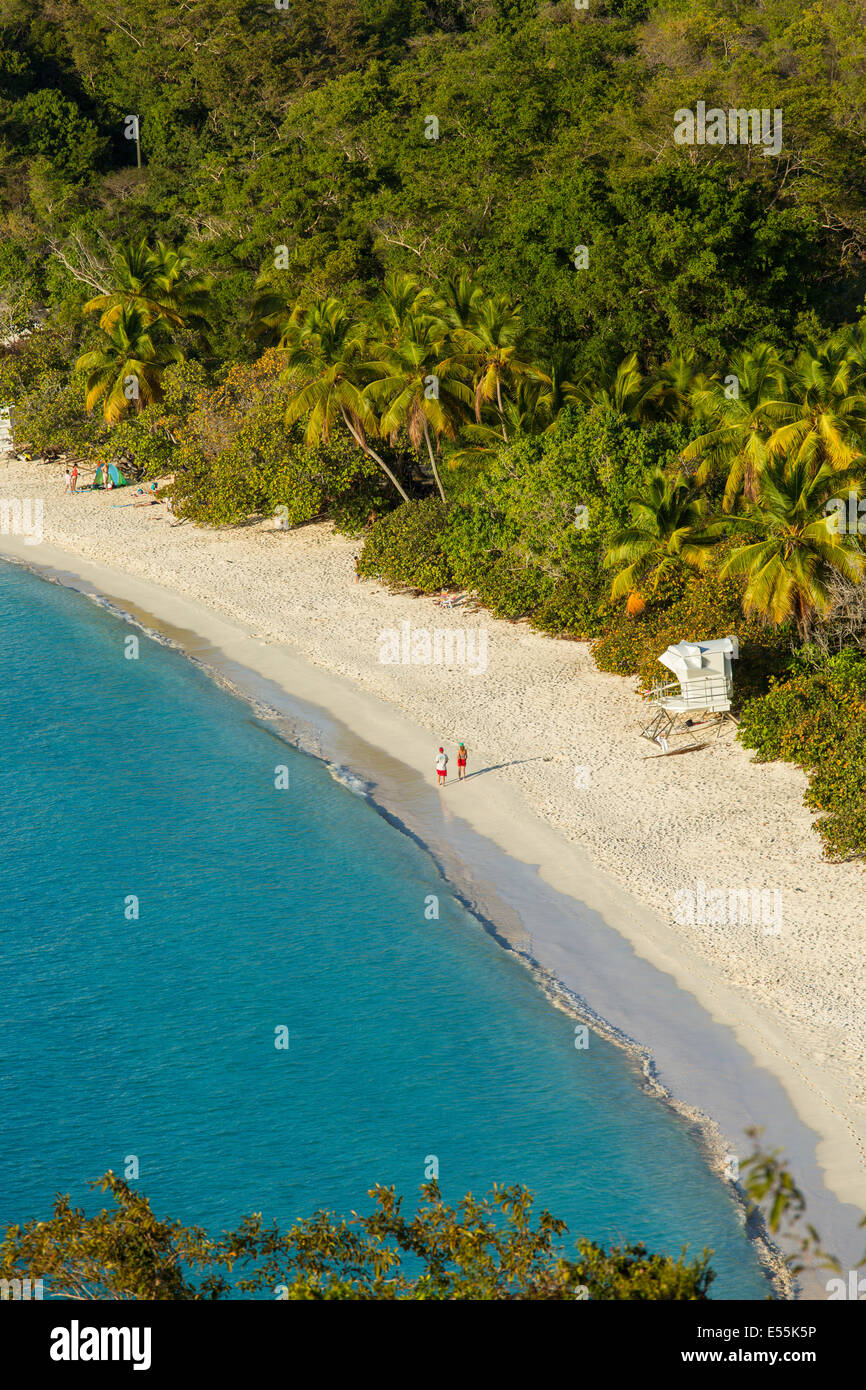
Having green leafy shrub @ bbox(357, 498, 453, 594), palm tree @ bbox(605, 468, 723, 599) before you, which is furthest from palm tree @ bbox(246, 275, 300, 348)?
palm tree @ bbox(605, 468, 723, 599)

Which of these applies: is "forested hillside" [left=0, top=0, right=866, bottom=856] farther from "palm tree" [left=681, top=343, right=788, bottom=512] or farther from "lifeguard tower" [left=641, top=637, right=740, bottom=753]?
"lifeguard tower" [left=641, top=637, right=740, bottom=753]

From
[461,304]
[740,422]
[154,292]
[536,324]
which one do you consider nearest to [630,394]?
[536,324]

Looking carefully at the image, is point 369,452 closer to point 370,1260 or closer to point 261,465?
point 261,465

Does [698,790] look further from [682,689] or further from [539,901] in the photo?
[539,901]

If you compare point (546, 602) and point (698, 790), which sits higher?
point (546, 602)

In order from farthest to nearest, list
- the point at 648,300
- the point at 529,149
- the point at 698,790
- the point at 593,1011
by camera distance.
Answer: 1. the point at 529,149
2. the point at 648,300
3. the point at 698,790
4. the point at 593,1011

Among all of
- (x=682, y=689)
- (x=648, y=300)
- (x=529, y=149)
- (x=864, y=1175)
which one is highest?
(x=529, y=149)

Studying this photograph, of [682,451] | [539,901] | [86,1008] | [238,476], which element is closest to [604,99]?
[238,476]
